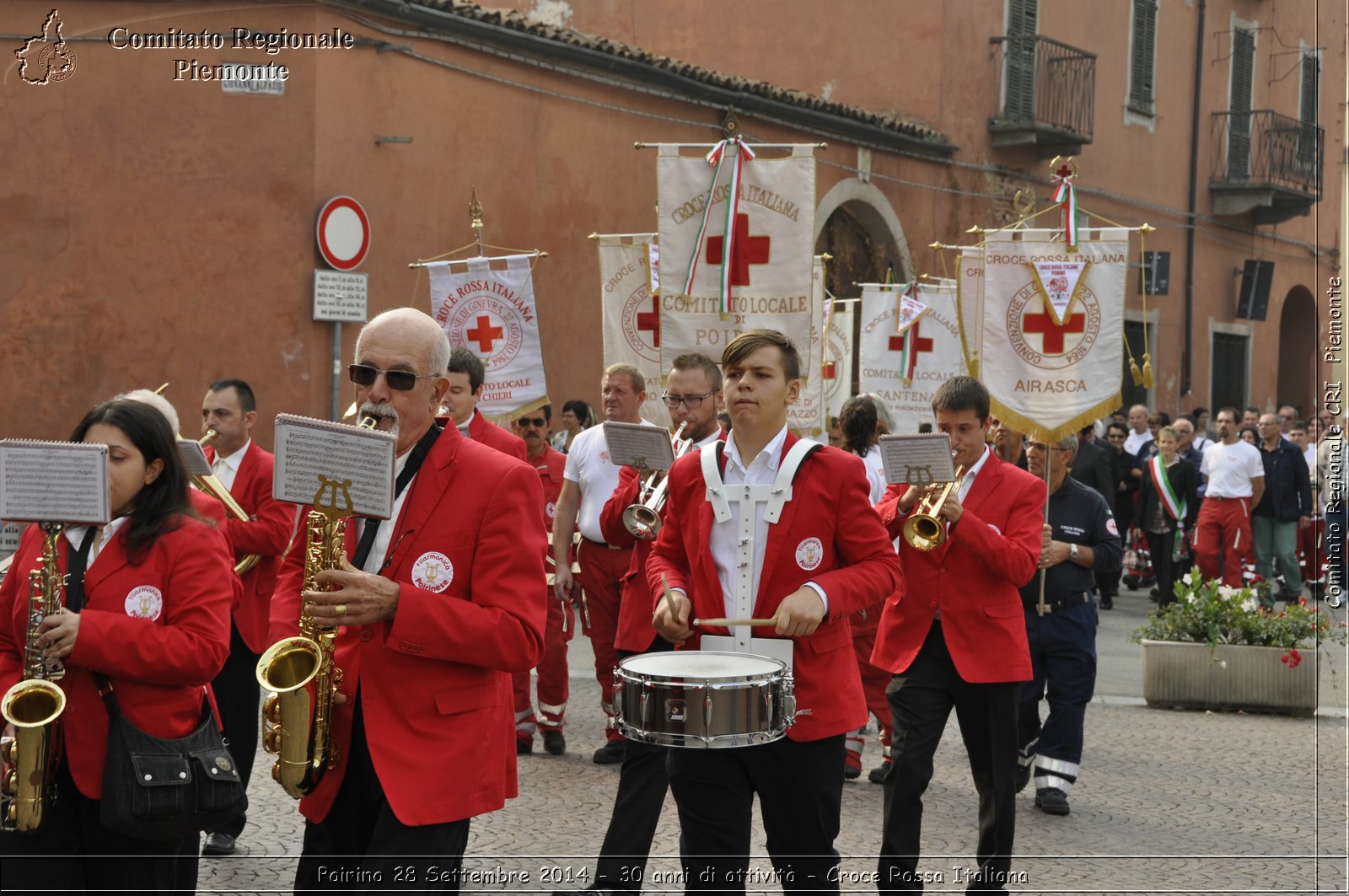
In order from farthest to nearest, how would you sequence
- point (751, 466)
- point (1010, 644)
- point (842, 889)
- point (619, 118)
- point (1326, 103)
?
point (1326, 103), point (619, 118), point (842, 889), point (1010, 644), point (751, 466)

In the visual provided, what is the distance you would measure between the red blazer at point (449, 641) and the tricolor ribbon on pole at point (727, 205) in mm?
5484

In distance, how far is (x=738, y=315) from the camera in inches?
368

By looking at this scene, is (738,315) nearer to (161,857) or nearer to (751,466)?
(751,466)

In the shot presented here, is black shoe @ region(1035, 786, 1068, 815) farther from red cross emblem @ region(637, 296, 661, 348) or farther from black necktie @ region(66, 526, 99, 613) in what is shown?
black necktie @ region(66, 526, 99, 613)

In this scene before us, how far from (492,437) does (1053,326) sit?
13.8ft

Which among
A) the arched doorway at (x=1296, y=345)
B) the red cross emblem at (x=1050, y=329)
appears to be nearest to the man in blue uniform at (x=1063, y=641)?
the red cross emblem at (x=1050, y=329)

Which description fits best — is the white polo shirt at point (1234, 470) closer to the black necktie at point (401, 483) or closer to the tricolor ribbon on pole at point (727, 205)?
the tricolor ribbon on pole at point (727, 205)

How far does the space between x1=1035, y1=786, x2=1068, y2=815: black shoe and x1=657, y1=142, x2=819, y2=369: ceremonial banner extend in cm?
304

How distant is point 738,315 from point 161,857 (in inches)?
230

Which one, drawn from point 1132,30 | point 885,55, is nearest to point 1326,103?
point 1132,30

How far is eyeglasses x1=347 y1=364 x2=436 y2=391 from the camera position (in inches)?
150

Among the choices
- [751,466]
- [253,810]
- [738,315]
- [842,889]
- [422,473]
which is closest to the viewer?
[422,473]

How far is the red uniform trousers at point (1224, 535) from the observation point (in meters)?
17.0

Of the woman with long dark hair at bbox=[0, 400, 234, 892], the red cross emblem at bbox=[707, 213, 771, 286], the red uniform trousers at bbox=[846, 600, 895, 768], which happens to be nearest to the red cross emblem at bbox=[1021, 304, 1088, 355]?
the red cross emblem at bbox=[707, 213, 771, 286]
